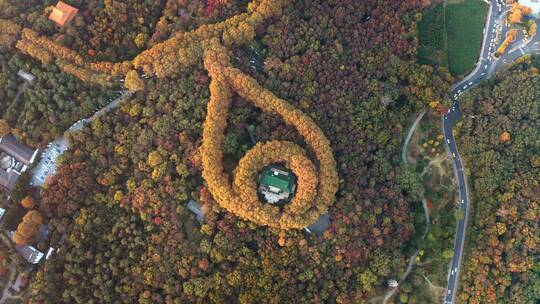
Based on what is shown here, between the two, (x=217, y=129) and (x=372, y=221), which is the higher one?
(x=217, y=129)

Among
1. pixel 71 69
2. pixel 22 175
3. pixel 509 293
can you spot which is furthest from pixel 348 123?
pixel 22 175

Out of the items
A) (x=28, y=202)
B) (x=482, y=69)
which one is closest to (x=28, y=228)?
(x=28, y=202)

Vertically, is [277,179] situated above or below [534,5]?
below

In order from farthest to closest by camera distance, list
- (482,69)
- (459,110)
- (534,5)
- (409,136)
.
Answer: (482,69) < (534,5) < (459,110) < (409,136)

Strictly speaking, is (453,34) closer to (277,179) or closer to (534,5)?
(534,5)

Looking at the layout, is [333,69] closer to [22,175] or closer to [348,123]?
[348,123]

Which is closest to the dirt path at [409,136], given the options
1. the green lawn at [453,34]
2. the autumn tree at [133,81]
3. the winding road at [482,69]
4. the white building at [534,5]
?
the winding road at [482,69]

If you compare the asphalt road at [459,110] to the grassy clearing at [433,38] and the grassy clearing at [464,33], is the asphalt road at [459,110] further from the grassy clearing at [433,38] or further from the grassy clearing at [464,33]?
the grassy clearing at [433,38]
